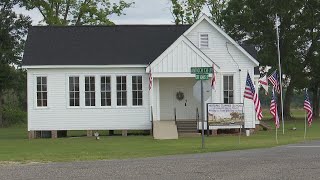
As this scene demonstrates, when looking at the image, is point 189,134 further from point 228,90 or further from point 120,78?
point 120,78

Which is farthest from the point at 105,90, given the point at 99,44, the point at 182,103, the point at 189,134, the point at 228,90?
the point at 228,90

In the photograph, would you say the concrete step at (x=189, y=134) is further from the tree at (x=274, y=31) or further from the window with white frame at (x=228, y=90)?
the tree at (x=274, y=31)

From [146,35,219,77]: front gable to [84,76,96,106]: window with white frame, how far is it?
139 inches

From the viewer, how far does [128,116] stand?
39125 millimetres

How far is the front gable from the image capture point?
38.0m

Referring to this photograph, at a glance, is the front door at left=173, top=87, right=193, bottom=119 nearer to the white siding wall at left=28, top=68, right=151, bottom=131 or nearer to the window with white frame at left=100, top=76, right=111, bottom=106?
the white siding wall at left=28, top=68, right=151, bottom=131

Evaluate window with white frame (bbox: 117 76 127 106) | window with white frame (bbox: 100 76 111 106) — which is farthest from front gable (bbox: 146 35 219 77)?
window with white frame (bbox: 100 76 111 106)

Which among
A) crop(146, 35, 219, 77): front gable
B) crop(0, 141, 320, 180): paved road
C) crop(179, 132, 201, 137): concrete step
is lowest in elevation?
crop(179, 132, 201, 137): concrete step

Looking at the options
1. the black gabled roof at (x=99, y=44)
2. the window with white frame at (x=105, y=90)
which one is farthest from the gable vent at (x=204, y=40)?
the window with white frame at (x=105, y=90)

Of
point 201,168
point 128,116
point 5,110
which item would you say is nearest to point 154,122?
point 128,116

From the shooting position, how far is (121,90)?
3919cm

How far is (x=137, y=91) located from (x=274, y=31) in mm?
28277

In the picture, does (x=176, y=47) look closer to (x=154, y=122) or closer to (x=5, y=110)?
(x=154, y=122)

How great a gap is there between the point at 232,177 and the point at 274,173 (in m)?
1.38
